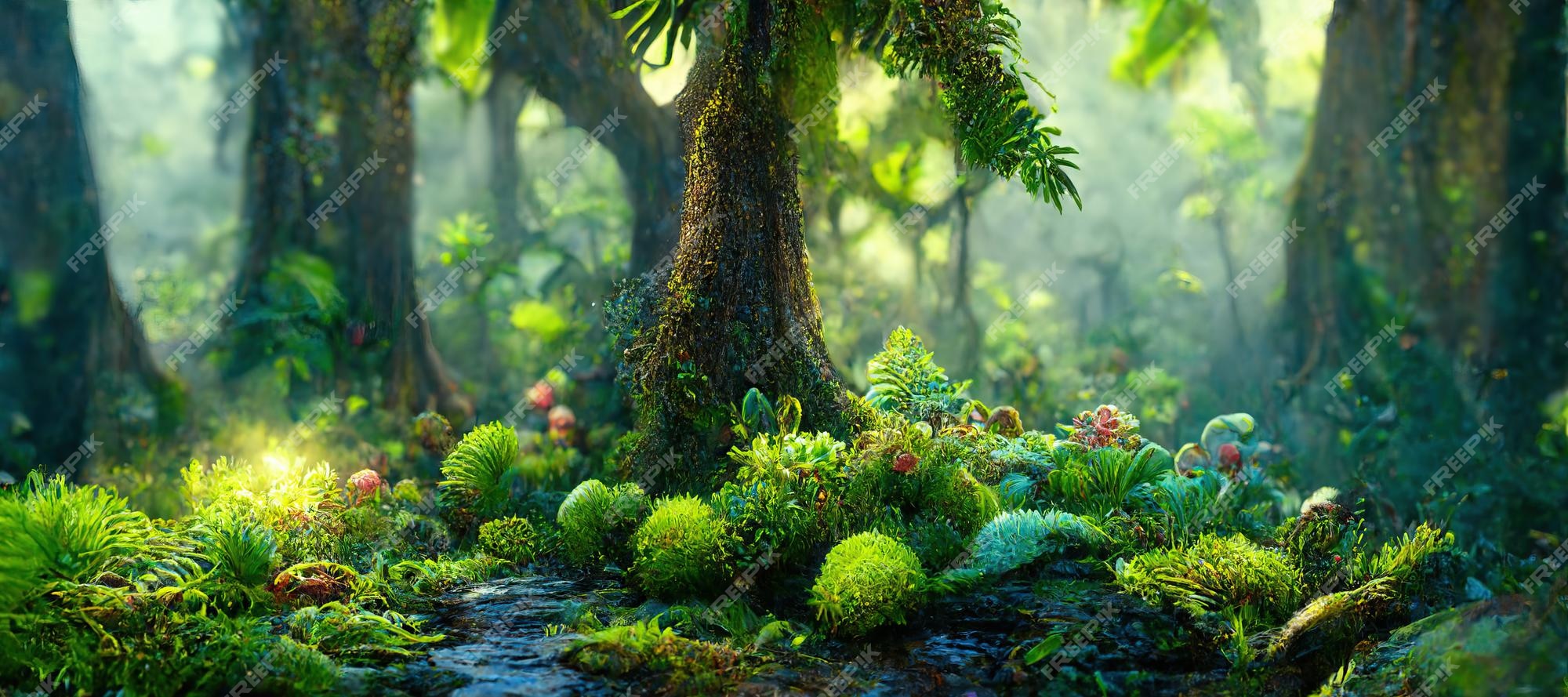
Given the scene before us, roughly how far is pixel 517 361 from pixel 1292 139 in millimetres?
16376

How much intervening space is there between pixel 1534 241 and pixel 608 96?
999 cm

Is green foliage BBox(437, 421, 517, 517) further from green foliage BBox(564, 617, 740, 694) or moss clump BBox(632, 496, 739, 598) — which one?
green foliage BBox(564, 617, 740, 694)

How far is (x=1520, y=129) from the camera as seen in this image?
34.0ft

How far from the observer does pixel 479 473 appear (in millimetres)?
7961

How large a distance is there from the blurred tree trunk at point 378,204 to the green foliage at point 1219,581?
27.5ft

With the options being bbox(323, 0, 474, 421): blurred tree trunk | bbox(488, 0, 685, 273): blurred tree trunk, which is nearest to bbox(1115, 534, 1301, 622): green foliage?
bbox(488, 0, 685, 273): blurred tree trunk

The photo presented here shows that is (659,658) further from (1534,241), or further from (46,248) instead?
(1534,241)

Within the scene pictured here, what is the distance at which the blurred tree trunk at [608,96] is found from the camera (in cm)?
1116

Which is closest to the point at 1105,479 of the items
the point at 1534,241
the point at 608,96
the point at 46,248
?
the point at 1534,241

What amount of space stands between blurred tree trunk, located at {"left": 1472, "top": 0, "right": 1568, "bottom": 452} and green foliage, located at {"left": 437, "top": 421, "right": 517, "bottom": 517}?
9.93m

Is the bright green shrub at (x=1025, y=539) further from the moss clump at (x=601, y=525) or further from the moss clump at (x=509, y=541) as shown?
the moss clump at (x=509, y=541)

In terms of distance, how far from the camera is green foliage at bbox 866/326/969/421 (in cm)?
822

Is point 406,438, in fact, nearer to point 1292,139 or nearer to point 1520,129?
point 1520,129

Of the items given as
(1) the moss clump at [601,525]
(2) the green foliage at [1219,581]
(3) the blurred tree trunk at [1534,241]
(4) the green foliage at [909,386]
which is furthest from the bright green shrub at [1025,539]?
(3) the blurred tree trunk at [1534,241]
